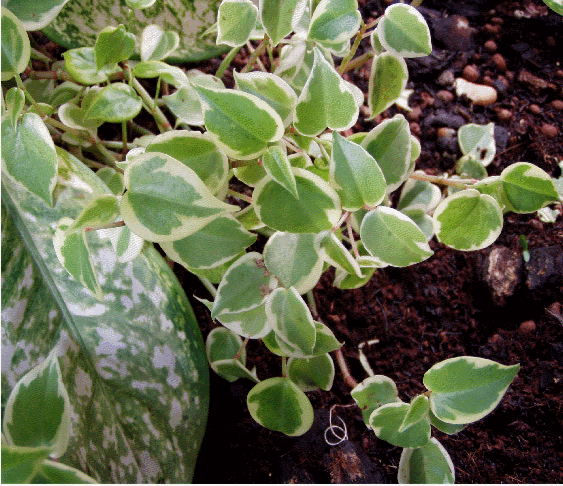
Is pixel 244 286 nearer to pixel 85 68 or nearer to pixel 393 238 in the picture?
pixel 393 238

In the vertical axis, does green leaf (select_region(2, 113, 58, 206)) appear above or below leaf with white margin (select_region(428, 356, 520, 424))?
above

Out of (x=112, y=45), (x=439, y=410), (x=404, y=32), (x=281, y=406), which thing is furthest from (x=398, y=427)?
(x=112, y=45)

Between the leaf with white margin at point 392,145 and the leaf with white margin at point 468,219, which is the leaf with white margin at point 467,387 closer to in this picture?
the leaf with white margin at point 468,219

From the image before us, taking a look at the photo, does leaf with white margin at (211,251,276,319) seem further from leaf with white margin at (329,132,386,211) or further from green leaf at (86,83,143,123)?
green leaf at (86,83,143,123)

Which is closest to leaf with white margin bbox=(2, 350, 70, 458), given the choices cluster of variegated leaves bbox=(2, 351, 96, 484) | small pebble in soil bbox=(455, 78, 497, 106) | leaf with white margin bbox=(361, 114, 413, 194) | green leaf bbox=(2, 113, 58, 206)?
cluster of variegated leaves bbox=(2, 351, 96, 484)

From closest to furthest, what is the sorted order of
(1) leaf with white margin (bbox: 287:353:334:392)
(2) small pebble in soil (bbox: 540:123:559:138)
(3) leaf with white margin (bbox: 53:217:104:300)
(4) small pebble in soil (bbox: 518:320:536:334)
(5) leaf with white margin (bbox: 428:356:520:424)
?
(3) leaf with white margin (bbox: 53:217:104:300)
(5) leaf with white margin (bbox: 428:356:520:424)
(1) leaf with white margin (bbox: 287:353:334:392)
(4) small pebble in soil (bbox: 518:320:536:334)
(2) small pebble in soil (bbox: 540:123:559:138)

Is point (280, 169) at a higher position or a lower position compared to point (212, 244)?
higher
